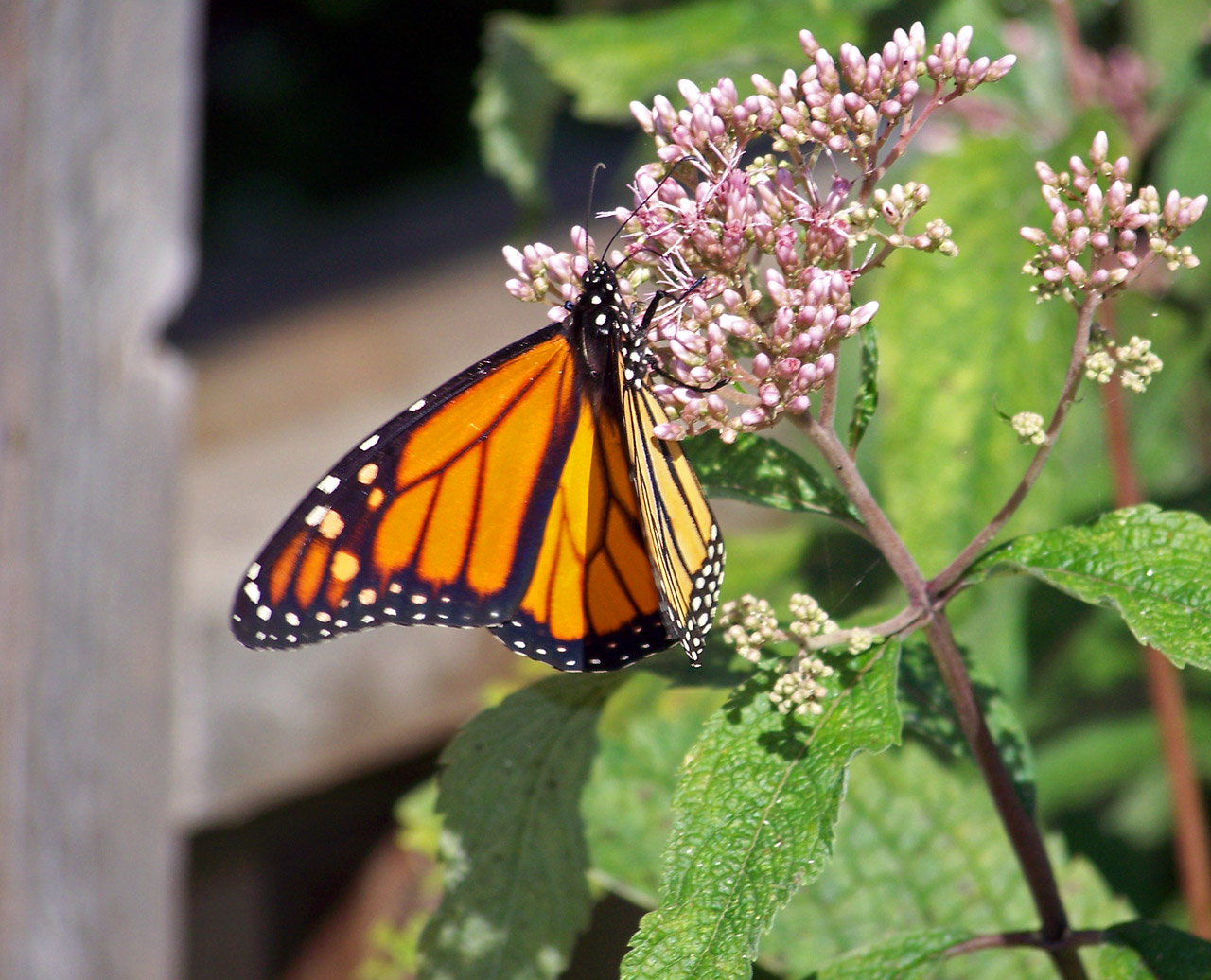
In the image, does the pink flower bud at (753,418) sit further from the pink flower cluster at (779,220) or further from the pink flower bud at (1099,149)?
the pink flower bud at (1099,149)

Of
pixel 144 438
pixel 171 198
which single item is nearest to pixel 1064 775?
pixel 144 438

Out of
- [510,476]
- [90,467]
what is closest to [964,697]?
[510,476]

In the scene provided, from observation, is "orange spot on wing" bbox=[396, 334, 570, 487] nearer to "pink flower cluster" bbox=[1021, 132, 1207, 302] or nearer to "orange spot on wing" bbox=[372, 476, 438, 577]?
"orange spot on wing" bbox=[372, 476, 438, 577]

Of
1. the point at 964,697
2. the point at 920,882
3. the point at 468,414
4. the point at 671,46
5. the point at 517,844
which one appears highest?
the point at 671,46

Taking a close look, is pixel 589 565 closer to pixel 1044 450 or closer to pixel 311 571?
pixel 311 571

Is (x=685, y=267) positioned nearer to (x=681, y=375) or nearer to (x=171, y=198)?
(x=681, y=375)
